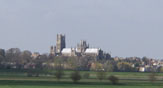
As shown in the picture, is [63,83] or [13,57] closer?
[63,83]

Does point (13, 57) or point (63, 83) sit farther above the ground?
point (13, 57)

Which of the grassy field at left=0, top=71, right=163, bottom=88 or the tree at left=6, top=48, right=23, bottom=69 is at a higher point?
the tree at left=6, top=48, right=23, bottom=69

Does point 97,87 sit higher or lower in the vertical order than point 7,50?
lower

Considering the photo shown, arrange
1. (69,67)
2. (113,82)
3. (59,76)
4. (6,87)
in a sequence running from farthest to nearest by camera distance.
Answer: (69,67)
(59,76)
(113,82)
(6,87)

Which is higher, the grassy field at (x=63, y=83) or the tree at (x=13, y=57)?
the tree at (x=13, y=57)

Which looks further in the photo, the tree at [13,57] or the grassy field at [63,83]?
the tree at [13,57]

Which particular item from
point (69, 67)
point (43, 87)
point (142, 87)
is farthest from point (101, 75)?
point (69, 67)

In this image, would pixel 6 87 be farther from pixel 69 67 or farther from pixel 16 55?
pixel 16 55

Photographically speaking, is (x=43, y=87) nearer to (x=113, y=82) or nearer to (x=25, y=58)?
(x=113, y=82)

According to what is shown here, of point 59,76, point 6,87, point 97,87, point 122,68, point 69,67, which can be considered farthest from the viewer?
point 122,68

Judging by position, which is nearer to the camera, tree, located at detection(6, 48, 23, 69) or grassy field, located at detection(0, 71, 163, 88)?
grassy field, located at detection(0, 71, 163, 88)

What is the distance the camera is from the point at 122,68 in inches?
6102

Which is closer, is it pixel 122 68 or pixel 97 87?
pixel 97 87

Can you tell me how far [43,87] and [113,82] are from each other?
1687cm
